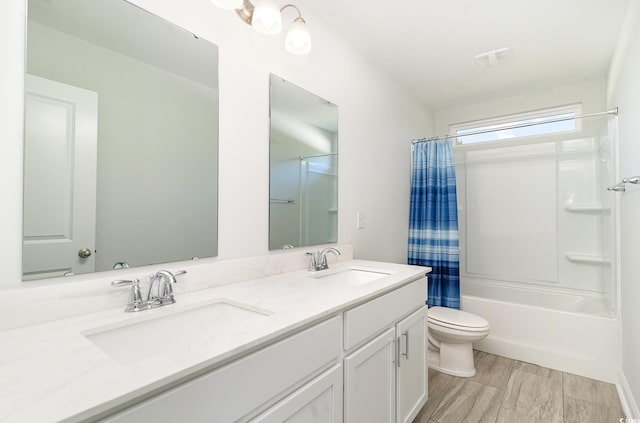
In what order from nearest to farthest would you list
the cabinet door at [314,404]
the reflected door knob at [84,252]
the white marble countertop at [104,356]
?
the white marble countertop at [104,356]
the cabinet door at [314,404]
the reflected door knob at [84,252]

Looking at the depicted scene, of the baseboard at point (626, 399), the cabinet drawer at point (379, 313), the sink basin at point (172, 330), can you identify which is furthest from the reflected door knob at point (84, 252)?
the baseboard at point (626, 399)

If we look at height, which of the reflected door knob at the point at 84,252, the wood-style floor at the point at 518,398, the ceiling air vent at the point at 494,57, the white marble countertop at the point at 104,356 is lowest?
the wood-style floor at the point at 518,398

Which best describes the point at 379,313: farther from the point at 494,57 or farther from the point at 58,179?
the point at 494,57

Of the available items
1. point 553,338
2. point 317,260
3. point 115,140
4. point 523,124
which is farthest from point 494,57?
point 115,140

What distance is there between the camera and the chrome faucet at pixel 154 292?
0.95 meters

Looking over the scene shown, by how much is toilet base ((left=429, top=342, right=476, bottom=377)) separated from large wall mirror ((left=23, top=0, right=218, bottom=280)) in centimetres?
187

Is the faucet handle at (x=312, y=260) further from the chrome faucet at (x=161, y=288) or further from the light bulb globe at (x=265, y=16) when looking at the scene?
the light bulb globe at (x=265, y=16)

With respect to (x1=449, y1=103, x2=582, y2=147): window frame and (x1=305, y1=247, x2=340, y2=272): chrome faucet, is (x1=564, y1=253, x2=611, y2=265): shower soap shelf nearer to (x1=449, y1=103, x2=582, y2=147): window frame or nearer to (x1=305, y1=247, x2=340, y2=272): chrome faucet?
(x1=449, y1=103, x2=582, y2=147): window frame

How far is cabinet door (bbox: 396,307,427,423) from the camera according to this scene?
1.42m

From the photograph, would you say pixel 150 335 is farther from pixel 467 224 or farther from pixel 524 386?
pixel 467 224

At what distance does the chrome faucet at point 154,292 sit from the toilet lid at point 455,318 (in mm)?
1851

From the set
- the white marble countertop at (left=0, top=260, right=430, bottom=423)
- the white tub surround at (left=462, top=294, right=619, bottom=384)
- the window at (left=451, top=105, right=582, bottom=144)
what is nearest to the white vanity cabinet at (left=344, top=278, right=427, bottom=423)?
the white marble countertop at (left=0, top=260, right=430, bottom=423)

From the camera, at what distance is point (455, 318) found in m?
2.20

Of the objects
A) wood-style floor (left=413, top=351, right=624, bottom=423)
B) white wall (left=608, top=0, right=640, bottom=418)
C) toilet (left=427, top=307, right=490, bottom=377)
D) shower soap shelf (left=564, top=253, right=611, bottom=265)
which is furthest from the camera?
shower soap shelf (left=564, top=253, right=611, bottom=265)
